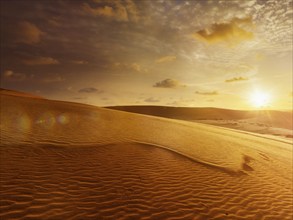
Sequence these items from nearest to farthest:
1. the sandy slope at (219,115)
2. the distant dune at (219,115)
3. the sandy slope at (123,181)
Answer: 1. the sandy slope at (123,181)
2. the distant dune at (219,115)
3. the sandy slope at (219,115)

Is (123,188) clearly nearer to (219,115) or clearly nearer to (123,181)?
(123,181)

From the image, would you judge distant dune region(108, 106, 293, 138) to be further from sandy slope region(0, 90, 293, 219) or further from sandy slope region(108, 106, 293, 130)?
sandy slope region(0, 90, 293, 219)

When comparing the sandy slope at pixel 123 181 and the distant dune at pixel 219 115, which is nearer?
the sandy slope at pixel 123 181

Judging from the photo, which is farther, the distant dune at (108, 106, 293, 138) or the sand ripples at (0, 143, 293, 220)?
the distant dune at (108, 106, 293, 138)

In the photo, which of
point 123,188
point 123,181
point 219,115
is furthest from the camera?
point 219,115

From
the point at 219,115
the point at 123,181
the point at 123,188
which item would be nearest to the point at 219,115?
the point at 219,115

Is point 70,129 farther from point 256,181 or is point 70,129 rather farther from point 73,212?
point 256,181

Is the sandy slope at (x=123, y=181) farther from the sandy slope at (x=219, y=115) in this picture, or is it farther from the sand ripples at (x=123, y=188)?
the sandy slope at (x=219, y=115)

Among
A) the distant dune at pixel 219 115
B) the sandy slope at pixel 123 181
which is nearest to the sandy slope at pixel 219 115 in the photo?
the distant dune at pixel 219 115

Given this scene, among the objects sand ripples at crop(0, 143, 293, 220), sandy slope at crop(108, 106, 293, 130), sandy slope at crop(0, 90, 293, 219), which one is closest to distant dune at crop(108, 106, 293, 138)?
sandy slope at crop(108, 106, 293, 130)

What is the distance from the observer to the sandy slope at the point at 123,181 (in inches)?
225

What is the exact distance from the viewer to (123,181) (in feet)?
24.8

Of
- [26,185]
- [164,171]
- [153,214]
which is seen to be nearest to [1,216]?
[26,185]

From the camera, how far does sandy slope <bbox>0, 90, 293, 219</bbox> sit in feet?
18.8
